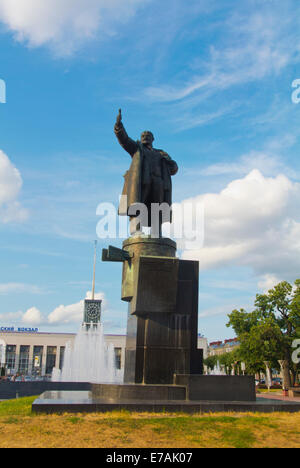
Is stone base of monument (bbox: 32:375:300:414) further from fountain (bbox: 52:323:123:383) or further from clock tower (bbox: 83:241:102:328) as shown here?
clock tower (bbox: 83:241:102:328)

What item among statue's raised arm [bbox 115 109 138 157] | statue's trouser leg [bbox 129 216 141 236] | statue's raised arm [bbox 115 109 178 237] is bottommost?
statue's trouser leg [bbox 129 216 141 236]

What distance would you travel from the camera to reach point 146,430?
644cm

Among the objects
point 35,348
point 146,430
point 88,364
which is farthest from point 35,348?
point 146,430

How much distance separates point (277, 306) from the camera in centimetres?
3731

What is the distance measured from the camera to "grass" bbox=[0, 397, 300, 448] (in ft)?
19.3

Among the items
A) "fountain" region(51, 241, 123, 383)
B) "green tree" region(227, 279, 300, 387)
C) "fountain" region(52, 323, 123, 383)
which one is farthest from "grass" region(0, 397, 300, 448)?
"green tree" region(227, 279, 300, 387)

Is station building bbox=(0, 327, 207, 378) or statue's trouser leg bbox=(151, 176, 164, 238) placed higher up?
statue's trouser leg bbox=(151, 176, 164, 238)

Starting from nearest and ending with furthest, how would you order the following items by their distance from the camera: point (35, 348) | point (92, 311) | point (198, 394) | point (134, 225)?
1. point (198, 394)
2. point (134, 225)
3. point (92, 311)
4. point (35, 348)

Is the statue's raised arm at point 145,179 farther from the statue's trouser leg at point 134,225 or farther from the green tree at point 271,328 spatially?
the green tree at point 271,328

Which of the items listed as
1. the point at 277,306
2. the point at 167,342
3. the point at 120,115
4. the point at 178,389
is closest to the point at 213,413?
the point at 178,389

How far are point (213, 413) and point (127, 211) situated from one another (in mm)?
5954

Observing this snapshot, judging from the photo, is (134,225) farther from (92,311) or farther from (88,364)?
(92,311)
